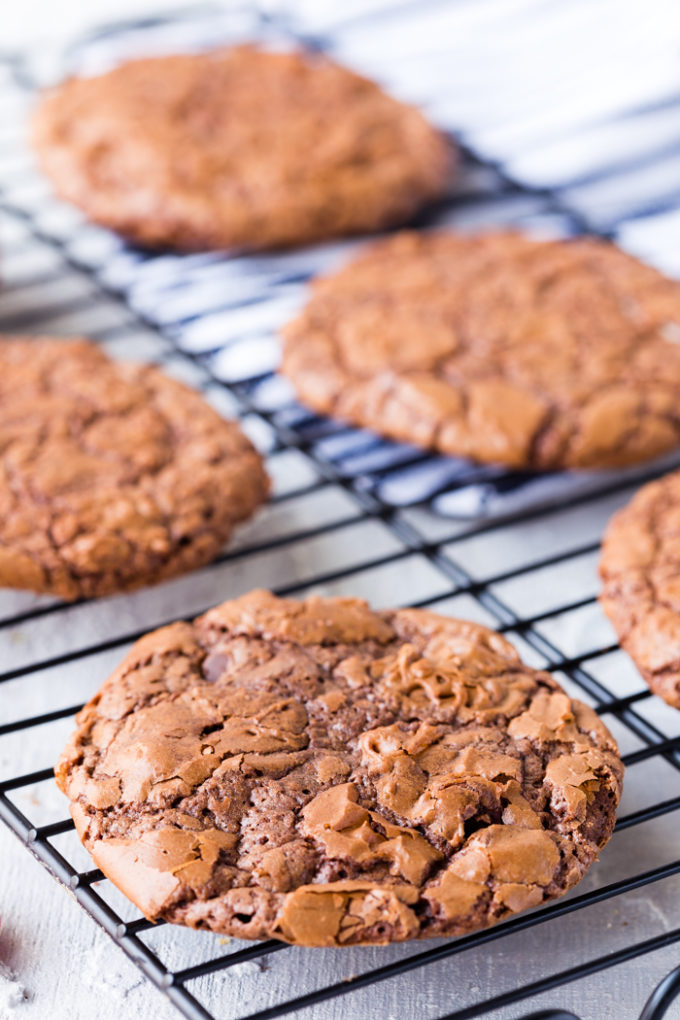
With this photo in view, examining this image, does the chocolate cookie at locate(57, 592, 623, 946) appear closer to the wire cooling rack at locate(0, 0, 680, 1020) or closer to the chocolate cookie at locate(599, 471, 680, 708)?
the wire cooling rack at locate(0, 0, 680, 1020)

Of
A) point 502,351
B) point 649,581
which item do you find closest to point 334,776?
point 649,581

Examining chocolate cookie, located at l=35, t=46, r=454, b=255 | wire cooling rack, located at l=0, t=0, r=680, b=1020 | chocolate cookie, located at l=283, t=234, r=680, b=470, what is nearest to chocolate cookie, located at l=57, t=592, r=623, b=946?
wire cooling rack, located at l=0, t=0, r=680, b=1020

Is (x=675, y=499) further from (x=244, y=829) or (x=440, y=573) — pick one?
(x=244, y=829)

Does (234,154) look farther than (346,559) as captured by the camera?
Yes

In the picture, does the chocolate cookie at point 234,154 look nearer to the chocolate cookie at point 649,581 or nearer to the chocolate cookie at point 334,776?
the chocolate cookie at point 649,581

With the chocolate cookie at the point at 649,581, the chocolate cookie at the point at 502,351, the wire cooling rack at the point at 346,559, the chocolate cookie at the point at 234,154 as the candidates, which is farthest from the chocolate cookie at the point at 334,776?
the chocolate cookie at the point at 234,154

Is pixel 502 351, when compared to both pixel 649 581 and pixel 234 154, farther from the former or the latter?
pixel 234 154

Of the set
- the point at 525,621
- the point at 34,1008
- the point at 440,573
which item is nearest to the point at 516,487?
the point at 440,573
